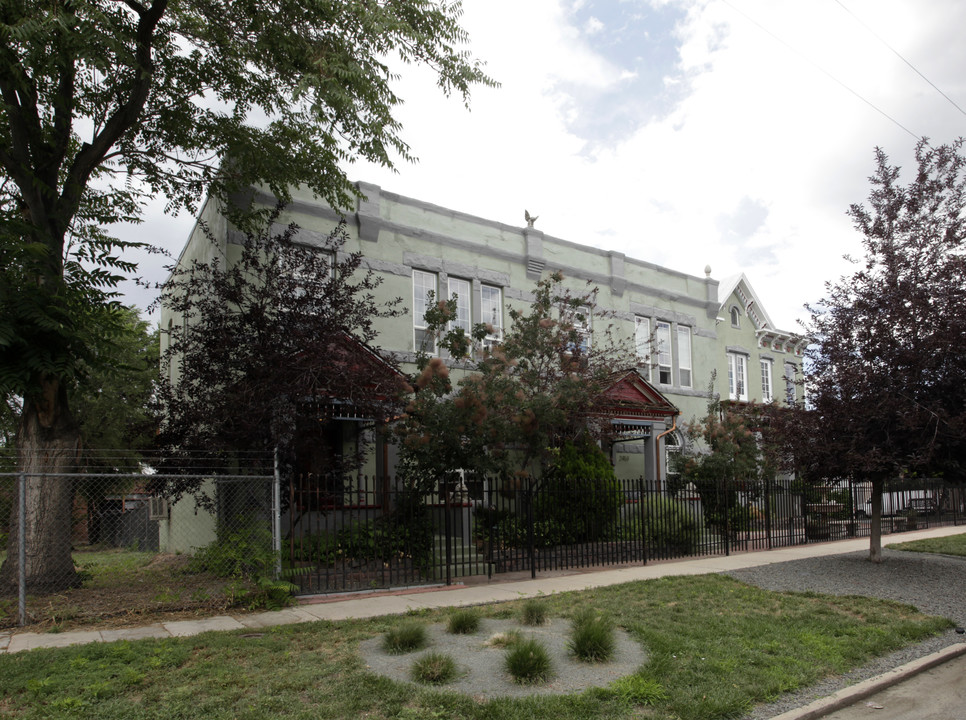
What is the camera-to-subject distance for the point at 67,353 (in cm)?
1030

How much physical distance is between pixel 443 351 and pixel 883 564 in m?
10.2

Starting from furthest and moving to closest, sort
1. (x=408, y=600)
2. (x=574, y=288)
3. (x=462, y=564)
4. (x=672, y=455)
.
Result: 1. (x=672, y=455)
2. (x=574, y=288)
3. (x=462, y=564)
4. (x=408, y=600)

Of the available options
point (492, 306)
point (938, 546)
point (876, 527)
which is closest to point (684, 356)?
point (492, 306)

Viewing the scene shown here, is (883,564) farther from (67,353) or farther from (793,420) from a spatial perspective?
(67,353)

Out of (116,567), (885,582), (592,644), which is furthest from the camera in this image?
(116,567)

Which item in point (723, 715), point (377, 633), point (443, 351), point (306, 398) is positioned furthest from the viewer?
point (443, 351)

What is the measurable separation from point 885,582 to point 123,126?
47.3 ft

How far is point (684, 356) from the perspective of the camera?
950 inches

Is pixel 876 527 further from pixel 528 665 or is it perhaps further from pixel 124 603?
pixel 124 603

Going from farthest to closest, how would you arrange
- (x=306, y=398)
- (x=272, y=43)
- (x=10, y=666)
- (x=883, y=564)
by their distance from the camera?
(x=883, y=564), (x=272, y=43), (x=306, y=398), (x=10, y=666)

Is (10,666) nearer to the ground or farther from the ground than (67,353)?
nearer to the ground

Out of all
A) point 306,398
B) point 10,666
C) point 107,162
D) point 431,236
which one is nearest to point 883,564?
point 306,398

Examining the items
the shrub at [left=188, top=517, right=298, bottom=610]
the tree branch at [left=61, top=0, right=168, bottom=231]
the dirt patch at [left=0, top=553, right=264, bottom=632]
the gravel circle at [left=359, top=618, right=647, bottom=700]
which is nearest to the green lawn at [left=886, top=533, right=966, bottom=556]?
the gravel circle at [left=359, top=618, right=647, bottom=700]

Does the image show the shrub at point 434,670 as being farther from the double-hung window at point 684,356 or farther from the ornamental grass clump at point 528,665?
the double-hung window at point 684,356
